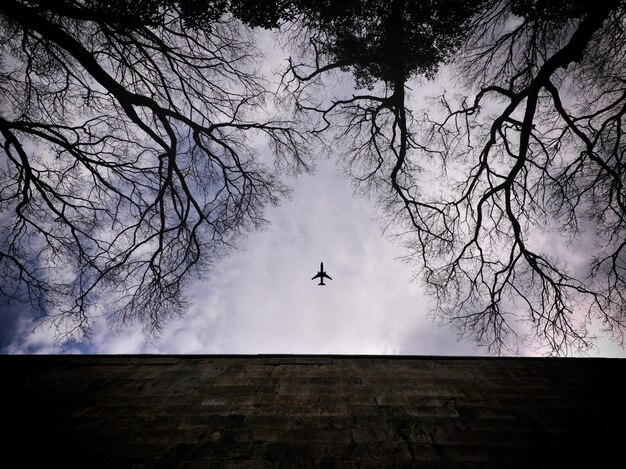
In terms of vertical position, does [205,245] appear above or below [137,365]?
above

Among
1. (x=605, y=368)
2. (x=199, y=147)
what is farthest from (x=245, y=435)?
(x=199, y=147)

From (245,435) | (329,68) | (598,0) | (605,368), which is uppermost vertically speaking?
(329,68)

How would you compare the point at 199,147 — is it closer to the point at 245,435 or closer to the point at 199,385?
the point at 199,385

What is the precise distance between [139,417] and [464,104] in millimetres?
9037

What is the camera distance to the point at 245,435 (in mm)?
3266

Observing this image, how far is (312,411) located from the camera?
141 inches

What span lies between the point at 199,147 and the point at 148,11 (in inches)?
109

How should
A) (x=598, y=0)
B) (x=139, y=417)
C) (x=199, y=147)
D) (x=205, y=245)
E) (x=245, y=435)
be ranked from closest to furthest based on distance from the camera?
(x=245, y=435) → (x=139, y=417) → (x=598, y=0) → (x=199, y=147) → (x=205, y=245)

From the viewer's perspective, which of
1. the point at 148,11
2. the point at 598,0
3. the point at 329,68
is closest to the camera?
the point at 598,0

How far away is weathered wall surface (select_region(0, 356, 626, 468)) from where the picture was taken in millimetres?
3008

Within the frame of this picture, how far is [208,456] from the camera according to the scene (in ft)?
9.93

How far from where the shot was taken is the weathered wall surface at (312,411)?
301cm

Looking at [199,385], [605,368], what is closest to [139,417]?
[199,385]

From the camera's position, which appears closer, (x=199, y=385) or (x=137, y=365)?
(x=199, y=385)
